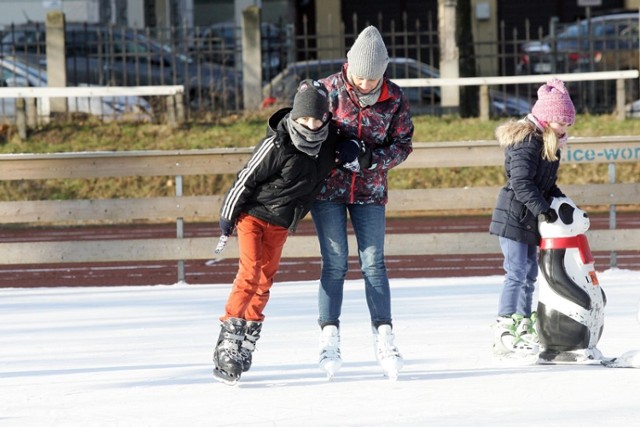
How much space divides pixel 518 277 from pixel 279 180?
1.48 m

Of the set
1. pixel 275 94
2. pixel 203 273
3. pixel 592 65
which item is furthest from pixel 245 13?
pixel 203 273

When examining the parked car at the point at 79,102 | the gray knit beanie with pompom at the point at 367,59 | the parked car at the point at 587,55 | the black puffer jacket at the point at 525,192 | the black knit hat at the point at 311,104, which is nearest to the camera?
the black knit hat at the point at 311,104

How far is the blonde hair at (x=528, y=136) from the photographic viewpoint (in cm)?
641

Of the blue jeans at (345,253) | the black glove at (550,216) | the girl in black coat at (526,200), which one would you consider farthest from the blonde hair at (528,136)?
the blue jeans at (345,253)

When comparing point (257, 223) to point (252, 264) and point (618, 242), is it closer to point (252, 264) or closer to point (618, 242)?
point (252, 264)

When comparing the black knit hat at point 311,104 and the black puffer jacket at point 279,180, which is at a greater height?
the black knit hat at point 311,104

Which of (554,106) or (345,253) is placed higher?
(554,106)

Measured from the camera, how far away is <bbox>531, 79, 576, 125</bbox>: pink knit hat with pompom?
6.39 m

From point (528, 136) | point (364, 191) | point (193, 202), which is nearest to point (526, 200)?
point (528, 136)

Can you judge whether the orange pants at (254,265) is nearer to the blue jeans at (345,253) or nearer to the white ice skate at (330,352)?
the blue jeans at (345,253)

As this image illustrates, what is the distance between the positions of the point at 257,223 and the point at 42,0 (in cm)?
2541

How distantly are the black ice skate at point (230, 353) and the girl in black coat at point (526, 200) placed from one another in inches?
56.2

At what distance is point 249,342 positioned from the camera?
6043 mm

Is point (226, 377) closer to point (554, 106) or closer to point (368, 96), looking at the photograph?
Result: point (368, 96)
